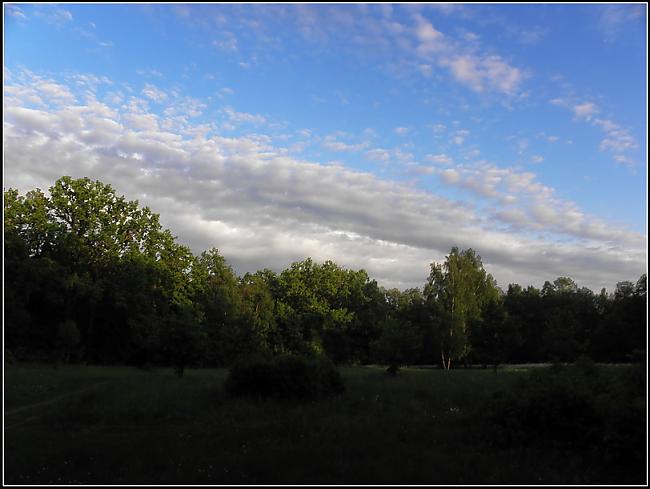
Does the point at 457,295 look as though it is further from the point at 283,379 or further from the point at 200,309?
the point at 283,379

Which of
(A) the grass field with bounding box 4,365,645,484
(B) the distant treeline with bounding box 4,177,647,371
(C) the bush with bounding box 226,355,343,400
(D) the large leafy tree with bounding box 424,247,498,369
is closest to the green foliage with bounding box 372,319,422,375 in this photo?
(B) the distant treeline with bounding box 4,177,647,371

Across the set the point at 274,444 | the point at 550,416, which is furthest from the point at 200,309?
the point at 550,416

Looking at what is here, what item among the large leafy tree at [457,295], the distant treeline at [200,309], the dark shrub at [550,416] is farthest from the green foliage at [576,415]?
the large leafy tree at [457,295]

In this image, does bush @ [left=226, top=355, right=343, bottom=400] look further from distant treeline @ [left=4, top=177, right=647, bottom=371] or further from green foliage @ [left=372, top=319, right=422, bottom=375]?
green foliage @ [left=372, top=319, right=422, bottom=375]

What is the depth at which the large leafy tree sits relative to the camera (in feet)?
184

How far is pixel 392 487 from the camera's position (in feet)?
24.7

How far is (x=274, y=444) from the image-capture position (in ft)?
32.6

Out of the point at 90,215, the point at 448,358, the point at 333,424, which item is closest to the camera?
the point at 333,424

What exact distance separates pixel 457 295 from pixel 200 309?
27.4 metres

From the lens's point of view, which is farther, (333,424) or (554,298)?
(554,298)

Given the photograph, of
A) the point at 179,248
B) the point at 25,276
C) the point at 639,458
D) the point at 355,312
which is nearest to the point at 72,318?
the point at 25,276

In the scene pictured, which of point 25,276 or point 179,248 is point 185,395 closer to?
point 25,276

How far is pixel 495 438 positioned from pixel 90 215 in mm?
44909

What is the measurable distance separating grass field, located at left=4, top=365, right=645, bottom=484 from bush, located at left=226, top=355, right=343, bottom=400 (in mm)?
706
